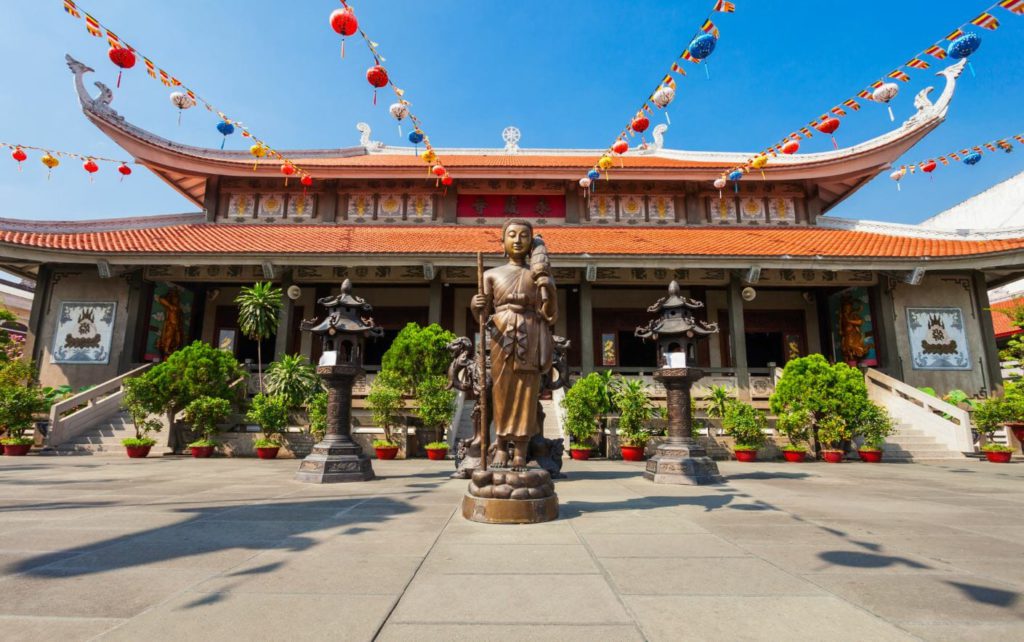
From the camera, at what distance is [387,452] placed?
30.3 feet

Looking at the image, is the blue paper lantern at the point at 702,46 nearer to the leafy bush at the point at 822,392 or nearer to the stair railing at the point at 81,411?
the leafy bush at the point at 822,392

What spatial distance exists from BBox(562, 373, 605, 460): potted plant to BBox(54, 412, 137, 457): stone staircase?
8.39m

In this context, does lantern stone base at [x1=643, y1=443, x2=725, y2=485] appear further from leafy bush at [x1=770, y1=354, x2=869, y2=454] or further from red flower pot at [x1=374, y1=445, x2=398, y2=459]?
red flower pot at [x1=374, y1=445, x2=398, y2=459]

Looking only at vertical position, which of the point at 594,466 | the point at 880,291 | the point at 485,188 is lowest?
the point at 594,466

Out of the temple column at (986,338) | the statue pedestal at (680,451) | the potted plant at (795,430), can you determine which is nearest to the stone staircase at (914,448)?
the potted plant at (795,430)

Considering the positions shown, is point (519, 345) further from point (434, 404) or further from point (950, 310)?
point (950, 310)

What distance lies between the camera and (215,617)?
1.81 meters

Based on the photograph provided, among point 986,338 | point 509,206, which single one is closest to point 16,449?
point 509,206

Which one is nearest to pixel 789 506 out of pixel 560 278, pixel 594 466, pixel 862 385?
pixel 594 466

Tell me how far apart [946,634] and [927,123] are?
16.5 metres

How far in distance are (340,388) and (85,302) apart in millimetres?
10585

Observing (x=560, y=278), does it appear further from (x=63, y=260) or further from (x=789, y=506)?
(x=63, y=260)

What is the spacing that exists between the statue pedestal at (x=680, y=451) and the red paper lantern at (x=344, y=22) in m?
5.85

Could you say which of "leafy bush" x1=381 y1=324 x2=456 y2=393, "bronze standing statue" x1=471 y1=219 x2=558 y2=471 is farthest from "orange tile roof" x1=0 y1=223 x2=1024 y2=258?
"bronze standing statue" x1=471 y1=219 x2=558 y2=471
